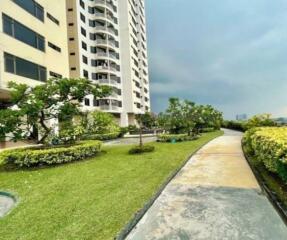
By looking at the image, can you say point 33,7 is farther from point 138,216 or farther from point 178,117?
point 138,216

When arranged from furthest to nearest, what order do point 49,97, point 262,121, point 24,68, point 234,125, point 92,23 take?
point 234,125
point 92,23
point 24,68
point 262,121
point 49,97

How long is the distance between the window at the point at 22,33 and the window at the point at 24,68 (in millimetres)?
1699

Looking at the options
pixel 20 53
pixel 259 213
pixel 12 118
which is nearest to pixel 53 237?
pixel 259 213

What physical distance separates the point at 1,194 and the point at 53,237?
179 inches

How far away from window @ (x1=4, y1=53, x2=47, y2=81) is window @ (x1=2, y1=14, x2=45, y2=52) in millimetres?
1699

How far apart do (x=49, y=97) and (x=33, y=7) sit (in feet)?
43.1

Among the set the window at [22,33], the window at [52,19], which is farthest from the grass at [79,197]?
the window at [52,19]

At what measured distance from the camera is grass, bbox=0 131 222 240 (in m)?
4.72

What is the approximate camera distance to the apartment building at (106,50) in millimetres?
39781

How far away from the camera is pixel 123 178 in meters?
8.51

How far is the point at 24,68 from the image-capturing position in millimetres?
19703

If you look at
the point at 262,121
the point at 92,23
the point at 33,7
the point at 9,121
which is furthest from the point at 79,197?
the point at 92,23

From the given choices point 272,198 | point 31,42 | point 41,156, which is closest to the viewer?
point 272,198

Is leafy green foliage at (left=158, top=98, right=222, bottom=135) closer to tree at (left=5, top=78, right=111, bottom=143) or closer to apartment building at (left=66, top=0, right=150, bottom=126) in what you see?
tree at (left=5, top=78, right=111, bottom=143)
